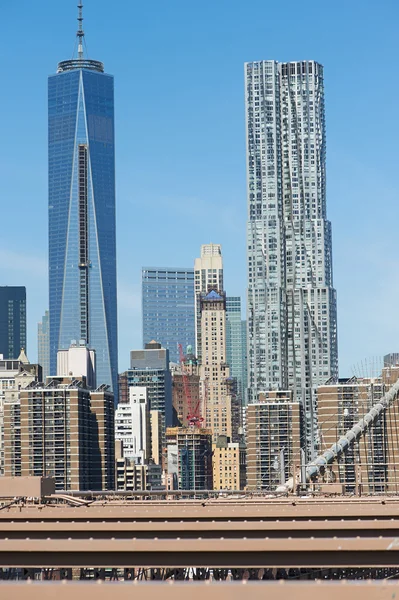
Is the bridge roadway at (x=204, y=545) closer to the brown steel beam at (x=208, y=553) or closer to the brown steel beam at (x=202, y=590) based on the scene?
the brown steel beam at (x=208, y=553)

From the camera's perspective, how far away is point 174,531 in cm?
2877

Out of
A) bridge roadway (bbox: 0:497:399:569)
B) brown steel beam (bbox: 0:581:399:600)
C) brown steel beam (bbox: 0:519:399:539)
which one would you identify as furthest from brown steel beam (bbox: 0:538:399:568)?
brown steel beam (bbox: 0:581:399:600)

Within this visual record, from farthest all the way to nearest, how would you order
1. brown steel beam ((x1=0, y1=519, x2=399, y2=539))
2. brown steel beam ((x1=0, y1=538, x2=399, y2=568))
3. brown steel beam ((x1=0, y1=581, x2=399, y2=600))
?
1. brown steel beam ((x1=0, y1=519, x2=399, y2=539))
2. brown steel beam ((x1=0, y1=538, x2=399, y2=568))
3. brown steel beam ((x1=0, y1=581, x2=399, y2=600))

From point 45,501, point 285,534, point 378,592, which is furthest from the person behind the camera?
point 45,501

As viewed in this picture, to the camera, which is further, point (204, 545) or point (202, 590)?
point (204, 545)

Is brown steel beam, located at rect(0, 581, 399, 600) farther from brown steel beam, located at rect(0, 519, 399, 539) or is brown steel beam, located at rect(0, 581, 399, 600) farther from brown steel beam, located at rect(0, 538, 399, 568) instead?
brown steel beam, located at rect(0, 519, 399, 539)

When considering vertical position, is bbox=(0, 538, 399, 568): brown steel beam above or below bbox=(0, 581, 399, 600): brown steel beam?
below

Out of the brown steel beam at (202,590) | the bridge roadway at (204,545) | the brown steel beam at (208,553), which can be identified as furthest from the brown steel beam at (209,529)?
the brown steel beam at (202,590)

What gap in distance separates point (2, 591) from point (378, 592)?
3.67 metres

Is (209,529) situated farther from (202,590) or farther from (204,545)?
(202,590)

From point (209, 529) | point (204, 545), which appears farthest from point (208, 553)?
point (209, 529)

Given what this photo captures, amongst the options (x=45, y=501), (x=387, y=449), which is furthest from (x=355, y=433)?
(x=45, y=501)

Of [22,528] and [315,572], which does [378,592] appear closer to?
[22,528]

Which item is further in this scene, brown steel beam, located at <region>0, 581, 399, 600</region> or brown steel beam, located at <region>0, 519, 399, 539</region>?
brown steel beam, located at <region>0, 519, 399, 539</region>
